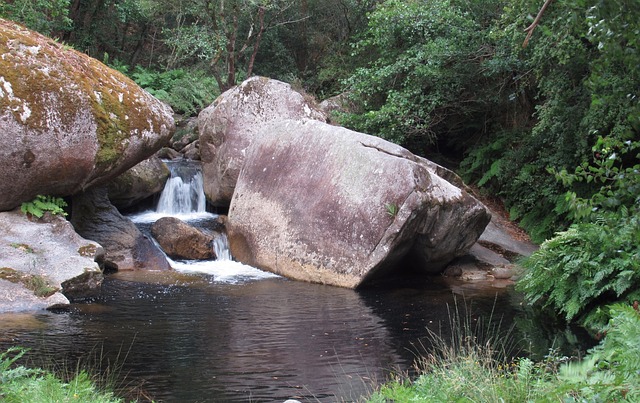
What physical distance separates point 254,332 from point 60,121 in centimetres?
499

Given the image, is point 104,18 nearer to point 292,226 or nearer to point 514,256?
point 292,226

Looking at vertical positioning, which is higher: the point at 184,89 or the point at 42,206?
the point at 184,89

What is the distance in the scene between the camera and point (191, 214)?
15.3 meters

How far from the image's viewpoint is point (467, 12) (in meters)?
15.9

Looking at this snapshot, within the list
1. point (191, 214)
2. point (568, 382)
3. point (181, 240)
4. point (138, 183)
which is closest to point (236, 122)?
point (191, 214)

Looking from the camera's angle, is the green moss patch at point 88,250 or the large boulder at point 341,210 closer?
the green moss patch at point 88,250

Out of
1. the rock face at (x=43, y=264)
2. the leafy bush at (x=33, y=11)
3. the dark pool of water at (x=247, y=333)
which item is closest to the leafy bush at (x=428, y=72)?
the dark pool of water at (x=247, y=333)

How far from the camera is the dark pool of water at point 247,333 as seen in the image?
6727mm

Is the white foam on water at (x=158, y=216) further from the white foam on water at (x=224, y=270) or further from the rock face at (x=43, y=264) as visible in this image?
the rock face at (x=43, y=264)

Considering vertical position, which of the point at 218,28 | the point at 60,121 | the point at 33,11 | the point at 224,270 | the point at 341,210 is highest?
the point at 218,28

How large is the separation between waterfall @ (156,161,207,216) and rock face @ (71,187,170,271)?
2.28m

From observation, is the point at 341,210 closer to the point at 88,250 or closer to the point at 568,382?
the point at 88,250

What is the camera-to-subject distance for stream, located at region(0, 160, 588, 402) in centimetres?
674

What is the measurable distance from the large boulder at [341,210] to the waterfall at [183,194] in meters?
2.42
